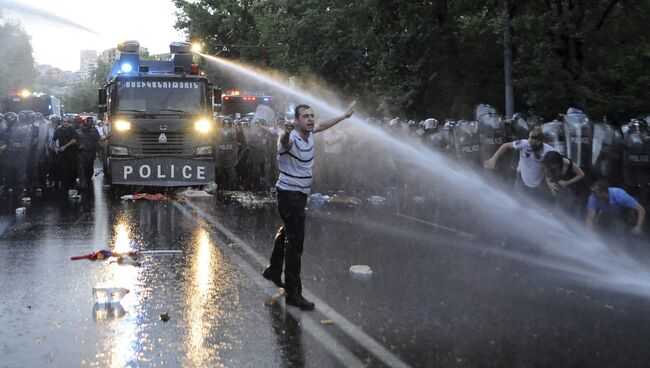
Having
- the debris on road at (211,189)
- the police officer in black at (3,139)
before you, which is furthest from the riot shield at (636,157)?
the police officer in black at (3,139)

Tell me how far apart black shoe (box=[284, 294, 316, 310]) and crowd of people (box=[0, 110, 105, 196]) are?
44.2 ft

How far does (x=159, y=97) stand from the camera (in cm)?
1867

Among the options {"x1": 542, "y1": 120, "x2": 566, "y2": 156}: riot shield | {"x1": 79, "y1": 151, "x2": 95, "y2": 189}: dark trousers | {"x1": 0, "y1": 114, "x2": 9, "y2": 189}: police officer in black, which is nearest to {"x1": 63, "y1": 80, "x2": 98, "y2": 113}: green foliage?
{"x1": 79, "y1": 151, "x2": 95, "y2": 189}: dark trousers

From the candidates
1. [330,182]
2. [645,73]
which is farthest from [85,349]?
[645,73]

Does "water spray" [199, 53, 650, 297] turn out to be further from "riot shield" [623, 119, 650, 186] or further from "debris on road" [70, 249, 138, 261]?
"debris on road" [70, 249, 138, 261]

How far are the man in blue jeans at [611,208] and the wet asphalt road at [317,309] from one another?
119 cm

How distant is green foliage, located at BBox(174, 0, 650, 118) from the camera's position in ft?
57.8

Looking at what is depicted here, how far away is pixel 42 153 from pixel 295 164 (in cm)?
1487

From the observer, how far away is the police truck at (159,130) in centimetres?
1828

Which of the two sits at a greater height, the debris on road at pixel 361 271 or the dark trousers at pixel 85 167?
the dark trousers at pixel 85 167

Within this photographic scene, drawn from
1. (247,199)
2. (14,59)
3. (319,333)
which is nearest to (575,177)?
(319,333)

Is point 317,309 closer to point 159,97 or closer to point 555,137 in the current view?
point 555,137

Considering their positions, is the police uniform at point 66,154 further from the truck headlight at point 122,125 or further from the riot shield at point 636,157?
the riot shield at point 636,157

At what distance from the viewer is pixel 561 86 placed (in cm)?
1748
